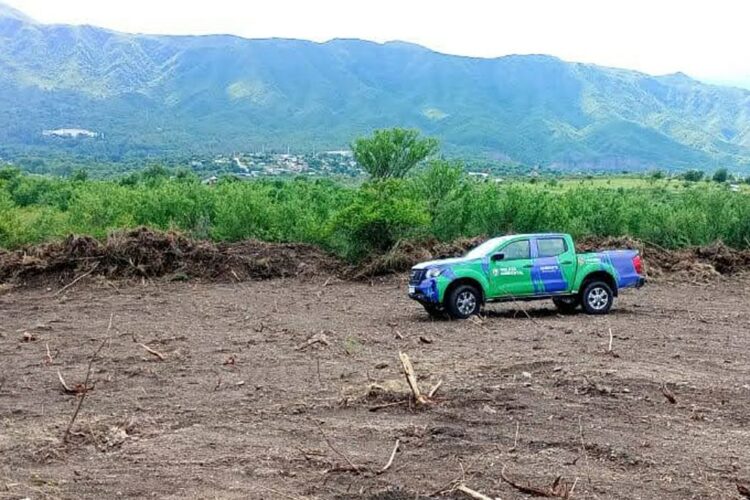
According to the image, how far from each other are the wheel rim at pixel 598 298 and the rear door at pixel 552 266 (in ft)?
1.95

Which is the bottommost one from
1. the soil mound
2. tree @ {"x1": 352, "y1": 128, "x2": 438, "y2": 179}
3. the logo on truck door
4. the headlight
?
the soil mound

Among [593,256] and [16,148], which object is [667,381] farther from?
[16,148]

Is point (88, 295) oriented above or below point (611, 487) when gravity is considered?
below

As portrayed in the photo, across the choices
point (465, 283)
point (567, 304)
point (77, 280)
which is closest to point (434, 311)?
point (465, 283)

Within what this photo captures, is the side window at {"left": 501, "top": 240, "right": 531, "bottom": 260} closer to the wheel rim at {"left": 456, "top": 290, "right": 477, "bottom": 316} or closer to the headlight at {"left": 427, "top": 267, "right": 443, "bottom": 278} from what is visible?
the wheel rim at {"left": 456, "top": 290, "right": 477, "bottom": 316}

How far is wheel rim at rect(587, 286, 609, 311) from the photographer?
17.6 m

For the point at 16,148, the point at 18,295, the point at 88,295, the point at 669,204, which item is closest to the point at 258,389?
the point at 88,295

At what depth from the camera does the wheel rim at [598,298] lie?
1758cm

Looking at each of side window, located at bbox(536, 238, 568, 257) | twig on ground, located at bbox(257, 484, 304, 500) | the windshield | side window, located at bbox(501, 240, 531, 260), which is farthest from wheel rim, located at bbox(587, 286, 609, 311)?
twig on ground, located at bbox(257, 484, 304, 500)

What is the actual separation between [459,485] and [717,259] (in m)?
21.6

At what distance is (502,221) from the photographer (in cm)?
2875

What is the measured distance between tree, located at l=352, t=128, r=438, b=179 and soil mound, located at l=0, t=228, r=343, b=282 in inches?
460

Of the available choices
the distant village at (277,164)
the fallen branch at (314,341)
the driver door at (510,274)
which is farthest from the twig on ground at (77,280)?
the distant village at (277,164)

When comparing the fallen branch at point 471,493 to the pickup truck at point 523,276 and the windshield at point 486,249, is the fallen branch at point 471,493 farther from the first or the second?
the windshield at point 486,249
